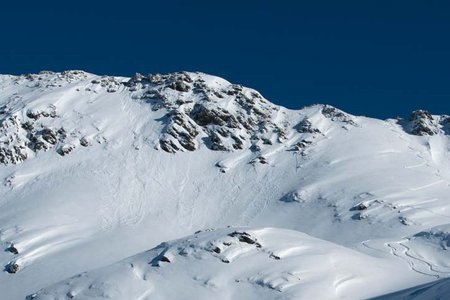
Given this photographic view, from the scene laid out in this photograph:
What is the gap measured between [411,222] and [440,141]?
23.9 metres

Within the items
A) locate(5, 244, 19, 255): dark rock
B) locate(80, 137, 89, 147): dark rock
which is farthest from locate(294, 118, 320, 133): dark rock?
Answer: locate(5, 244, 19, 255): dark rock

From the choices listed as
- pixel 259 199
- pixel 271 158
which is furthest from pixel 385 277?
pixel 271 158

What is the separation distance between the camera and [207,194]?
57.8 m

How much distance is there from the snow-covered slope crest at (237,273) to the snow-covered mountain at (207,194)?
0.09 meters

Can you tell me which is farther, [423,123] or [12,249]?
[423,123]

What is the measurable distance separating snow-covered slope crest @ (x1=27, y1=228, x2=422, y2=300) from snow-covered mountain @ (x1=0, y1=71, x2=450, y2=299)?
0.30ft

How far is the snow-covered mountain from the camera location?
3309 cm

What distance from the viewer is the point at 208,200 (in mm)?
56906

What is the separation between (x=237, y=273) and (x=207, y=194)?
83.1ft

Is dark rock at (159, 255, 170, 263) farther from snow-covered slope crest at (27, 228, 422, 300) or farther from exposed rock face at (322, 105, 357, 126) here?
exposed rock face at (322, 105, 357, 126)

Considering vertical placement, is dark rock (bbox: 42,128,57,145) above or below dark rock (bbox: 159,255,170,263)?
above

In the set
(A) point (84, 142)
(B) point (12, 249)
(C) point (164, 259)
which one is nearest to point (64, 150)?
(A) point (84, 142)

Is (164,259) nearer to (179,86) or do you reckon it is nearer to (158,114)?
(158,114)

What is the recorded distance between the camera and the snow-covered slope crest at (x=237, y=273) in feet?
102
